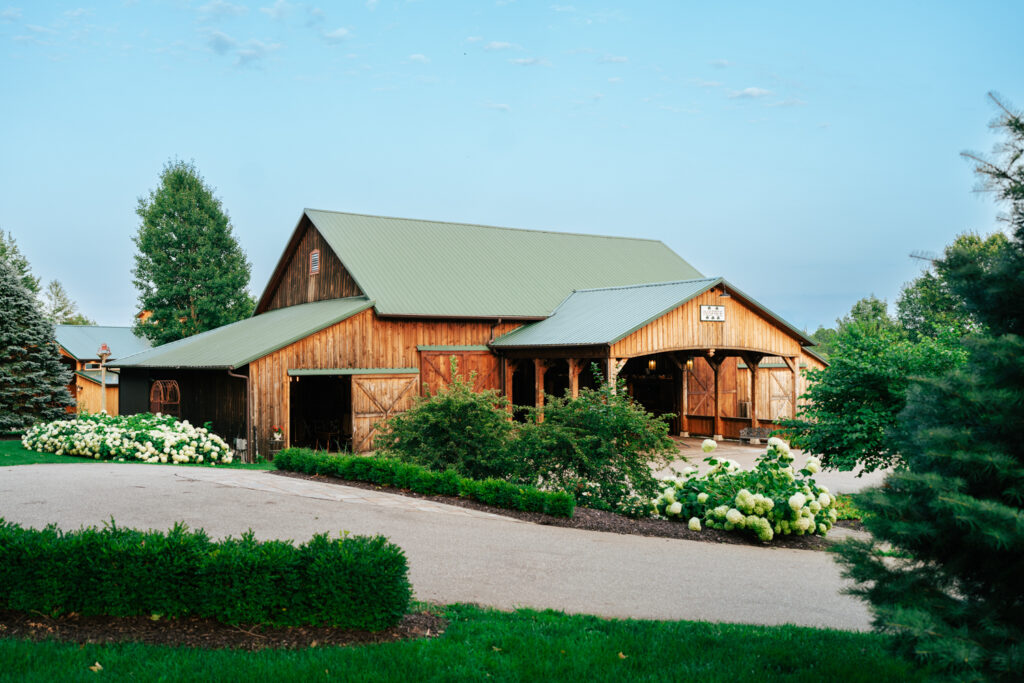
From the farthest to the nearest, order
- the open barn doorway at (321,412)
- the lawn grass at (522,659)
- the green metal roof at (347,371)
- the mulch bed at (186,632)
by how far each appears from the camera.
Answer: the open barn doorway at (321,412), the green metal roof at (347,371), the mulch bed at (186,632), the lawn grass at (522,659)

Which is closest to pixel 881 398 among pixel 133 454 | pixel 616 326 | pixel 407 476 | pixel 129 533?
pixel 407 476

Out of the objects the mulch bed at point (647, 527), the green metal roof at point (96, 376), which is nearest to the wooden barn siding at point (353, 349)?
the mulch bed at point (647, 527)

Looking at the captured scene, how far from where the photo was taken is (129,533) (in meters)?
6.84

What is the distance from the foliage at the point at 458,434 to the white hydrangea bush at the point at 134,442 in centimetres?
792

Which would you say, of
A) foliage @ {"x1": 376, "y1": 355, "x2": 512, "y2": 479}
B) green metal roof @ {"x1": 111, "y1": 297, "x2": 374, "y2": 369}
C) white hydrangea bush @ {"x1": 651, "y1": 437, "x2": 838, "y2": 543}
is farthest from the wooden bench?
foliage @ {"x1": 376, "y1": 355, "x2": 512, "y2": 479}

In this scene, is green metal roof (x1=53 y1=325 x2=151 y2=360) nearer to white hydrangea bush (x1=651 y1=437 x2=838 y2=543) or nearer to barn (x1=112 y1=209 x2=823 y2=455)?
barn (x1=112 y1=209 x2=823 y2=455)

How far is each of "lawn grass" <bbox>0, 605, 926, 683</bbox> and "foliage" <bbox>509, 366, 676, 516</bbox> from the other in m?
5.52

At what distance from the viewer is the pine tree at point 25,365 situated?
24.6m

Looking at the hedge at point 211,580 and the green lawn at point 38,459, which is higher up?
the hedge at point 211,580

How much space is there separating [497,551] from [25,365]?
72.1ft

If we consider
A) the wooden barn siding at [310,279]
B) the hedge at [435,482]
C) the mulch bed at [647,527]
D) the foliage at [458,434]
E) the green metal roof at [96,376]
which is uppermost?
the wooden barn siding at [310,279]

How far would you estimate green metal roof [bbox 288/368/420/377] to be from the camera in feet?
→ 69.4

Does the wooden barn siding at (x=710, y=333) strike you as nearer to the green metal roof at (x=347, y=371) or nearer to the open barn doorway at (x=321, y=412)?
the green metal roof at (x=347, y=371)

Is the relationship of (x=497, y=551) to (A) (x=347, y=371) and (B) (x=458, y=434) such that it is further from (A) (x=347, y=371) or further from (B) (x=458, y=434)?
(A) (x=347, y=371)
